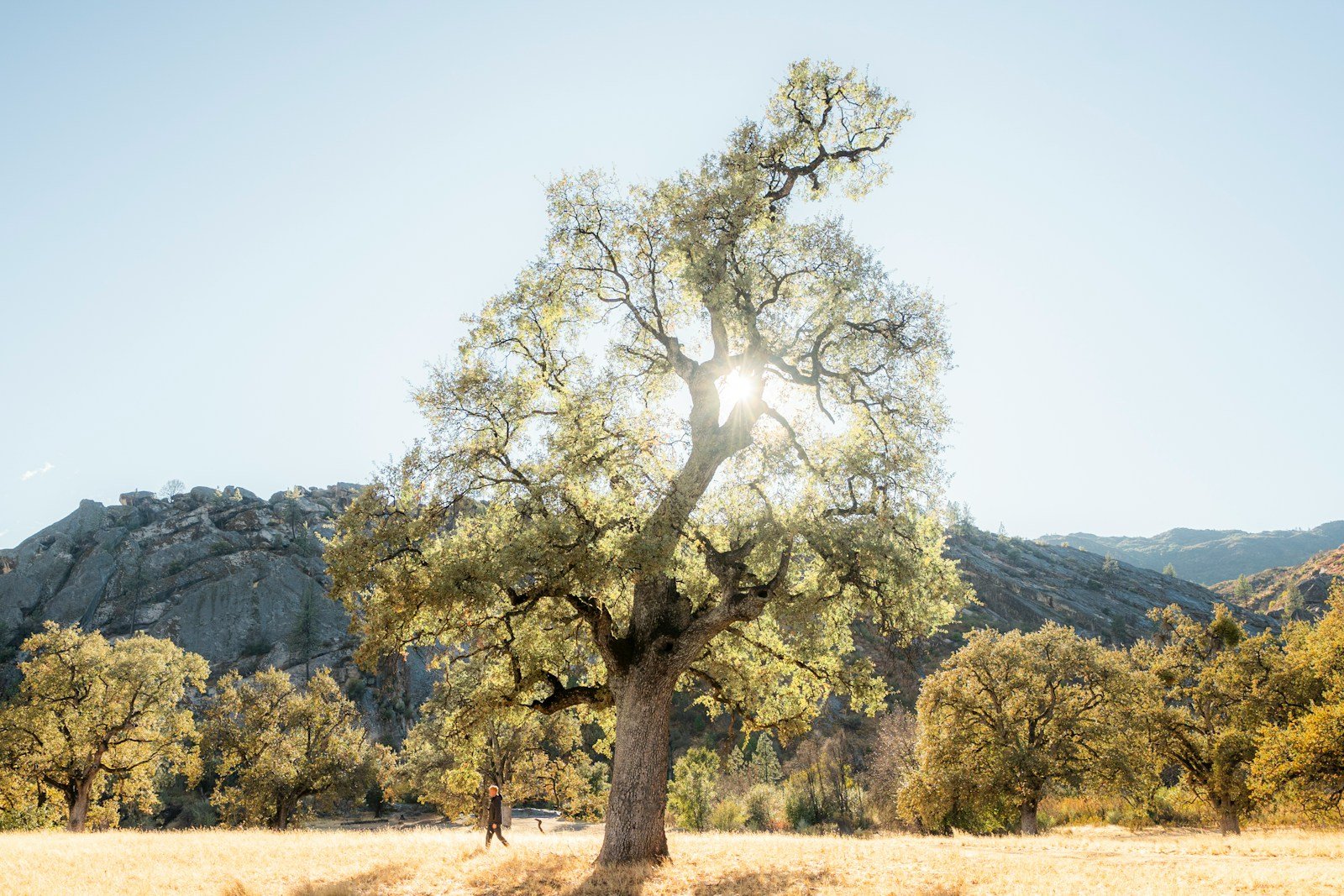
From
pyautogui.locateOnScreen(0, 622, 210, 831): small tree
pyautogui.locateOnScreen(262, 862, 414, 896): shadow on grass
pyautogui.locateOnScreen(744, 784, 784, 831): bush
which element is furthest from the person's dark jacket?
pyautogui.locateOnScreen(744, 784, 784, 831): bush

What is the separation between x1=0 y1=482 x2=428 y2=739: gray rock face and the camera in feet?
333

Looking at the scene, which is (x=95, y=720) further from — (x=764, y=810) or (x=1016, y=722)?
(x=1016, y=722)

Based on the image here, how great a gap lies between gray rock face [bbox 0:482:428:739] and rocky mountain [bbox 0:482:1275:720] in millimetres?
193

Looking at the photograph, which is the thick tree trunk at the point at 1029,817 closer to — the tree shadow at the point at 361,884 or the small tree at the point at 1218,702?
the small tree at the point at 1218,702

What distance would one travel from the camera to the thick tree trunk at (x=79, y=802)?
3503 cm

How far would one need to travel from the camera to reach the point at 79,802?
1403 inches

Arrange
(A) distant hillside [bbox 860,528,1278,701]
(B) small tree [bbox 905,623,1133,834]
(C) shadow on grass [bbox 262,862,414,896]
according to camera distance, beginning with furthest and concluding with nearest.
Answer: (A) distant hillside [bbox 860,528,1278,701], (B) small tree [bbox 905,623,1133,834], (C) shadow on grass [bbox 262,862,414,896]

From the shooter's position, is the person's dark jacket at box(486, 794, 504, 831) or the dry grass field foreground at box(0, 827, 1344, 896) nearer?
the dry grass field foreground at box(0, 827, 1344, 896)

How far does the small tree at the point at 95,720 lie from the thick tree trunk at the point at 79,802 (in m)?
0.04

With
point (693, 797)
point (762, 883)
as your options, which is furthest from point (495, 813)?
point (693, 797)

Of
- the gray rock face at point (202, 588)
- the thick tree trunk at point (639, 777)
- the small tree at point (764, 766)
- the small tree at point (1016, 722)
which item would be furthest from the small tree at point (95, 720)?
the gray rock face at point (202, 588)

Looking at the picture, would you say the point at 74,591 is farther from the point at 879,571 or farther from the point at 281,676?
the point at 879,571

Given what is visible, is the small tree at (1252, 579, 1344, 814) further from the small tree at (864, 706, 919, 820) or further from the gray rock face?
the gray rock face

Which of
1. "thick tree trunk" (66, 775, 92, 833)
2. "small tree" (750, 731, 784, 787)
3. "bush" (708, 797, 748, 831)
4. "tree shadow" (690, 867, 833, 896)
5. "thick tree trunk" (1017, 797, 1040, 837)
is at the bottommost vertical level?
"small tree" (750, 731, 784, 787)
